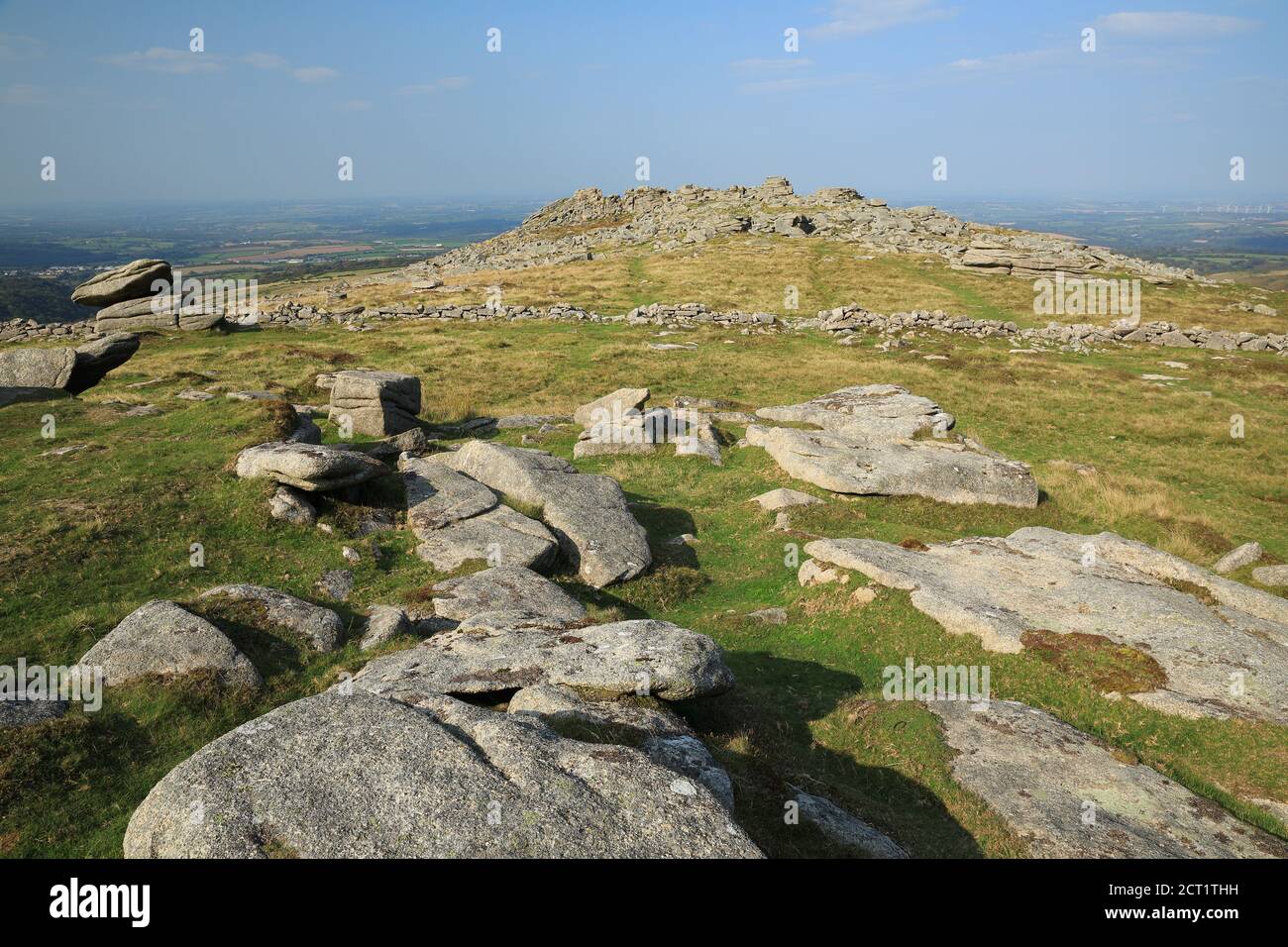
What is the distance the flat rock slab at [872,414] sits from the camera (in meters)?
35.2

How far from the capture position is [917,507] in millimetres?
28859

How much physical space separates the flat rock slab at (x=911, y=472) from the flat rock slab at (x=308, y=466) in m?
17.6

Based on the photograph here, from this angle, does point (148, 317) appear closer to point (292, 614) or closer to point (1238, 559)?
point (292, 614)

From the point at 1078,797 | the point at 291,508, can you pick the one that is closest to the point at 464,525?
the point at 291,508

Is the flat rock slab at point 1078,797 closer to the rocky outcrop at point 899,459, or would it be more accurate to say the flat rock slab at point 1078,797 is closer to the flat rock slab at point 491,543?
the flat rock slab at point 491,543

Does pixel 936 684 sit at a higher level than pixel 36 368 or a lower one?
lower

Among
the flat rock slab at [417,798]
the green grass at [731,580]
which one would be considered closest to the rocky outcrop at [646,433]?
the green grass at [731,580]

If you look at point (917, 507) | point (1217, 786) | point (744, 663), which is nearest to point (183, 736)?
point (744, 663)
